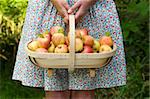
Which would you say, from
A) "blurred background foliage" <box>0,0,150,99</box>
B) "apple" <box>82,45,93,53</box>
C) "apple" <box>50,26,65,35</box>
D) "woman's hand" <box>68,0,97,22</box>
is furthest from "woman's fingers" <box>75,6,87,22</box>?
"blurred background foliage" <box>0,0,150,99</box>

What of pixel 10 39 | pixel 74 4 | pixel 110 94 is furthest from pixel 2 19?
pixel 74 4

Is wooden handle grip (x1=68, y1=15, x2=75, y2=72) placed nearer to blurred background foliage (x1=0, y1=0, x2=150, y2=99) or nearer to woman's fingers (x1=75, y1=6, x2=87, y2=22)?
woman's fingers (x1=75, y1=6, x2=87, y2=22)

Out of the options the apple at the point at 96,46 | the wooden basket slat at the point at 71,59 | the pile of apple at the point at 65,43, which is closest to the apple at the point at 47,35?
the pile of apple at the point at 65,43

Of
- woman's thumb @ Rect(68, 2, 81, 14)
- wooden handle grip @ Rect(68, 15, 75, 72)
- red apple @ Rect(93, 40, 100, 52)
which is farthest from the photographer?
woman's thumb @ Rect(68, 2, 81, 14)

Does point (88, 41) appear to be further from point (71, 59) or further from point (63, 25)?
point (63, 25)

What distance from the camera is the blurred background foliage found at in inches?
151

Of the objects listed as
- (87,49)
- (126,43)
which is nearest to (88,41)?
(87,49)

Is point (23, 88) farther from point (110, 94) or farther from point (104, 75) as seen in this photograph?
point (104, 75)

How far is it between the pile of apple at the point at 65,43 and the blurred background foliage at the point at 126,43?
1.36m

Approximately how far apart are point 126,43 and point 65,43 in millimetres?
1780

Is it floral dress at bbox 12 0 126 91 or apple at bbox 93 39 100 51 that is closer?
Answer: apple at bbox 93 39 100 51

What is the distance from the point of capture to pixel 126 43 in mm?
4105

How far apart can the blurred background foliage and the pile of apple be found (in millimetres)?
1361

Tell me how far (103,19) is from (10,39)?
6.88 ft
